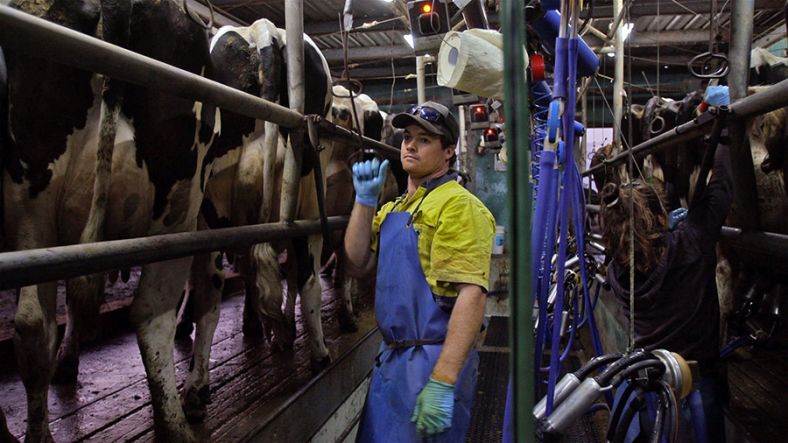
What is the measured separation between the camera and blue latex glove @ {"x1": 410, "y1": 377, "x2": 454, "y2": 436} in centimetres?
164

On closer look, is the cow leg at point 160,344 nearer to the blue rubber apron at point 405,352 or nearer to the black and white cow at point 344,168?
the blue rubber apron at point 405,352

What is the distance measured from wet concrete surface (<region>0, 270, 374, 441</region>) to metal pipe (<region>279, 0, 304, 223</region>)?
1053mm

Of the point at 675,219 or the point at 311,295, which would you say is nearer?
the point at 675,219

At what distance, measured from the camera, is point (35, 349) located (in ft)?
6.14

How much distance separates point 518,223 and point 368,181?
5.38ft

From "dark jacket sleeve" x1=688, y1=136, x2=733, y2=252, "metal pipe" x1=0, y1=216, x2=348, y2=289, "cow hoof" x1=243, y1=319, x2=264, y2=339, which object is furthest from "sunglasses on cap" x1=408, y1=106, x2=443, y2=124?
"cow hoof" x1=243, y1=319, x2=264, y2=339

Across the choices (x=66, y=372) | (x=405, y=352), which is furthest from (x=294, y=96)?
(x=66, y=372)

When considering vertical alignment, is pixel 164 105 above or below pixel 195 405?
above

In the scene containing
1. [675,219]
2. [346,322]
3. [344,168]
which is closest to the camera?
[675,219]

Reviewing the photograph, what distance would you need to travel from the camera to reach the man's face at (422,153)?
2.00 metres

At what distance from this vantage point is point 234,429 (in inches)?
95.6

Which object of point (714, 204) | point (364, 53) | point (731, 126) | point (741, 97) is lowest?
point (714, 204)

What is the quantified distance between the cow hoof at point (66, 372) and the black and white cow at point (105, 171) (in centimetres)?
116

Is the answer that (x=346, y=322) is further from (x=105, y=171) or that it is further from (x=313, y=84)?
(x=105, y=171)
